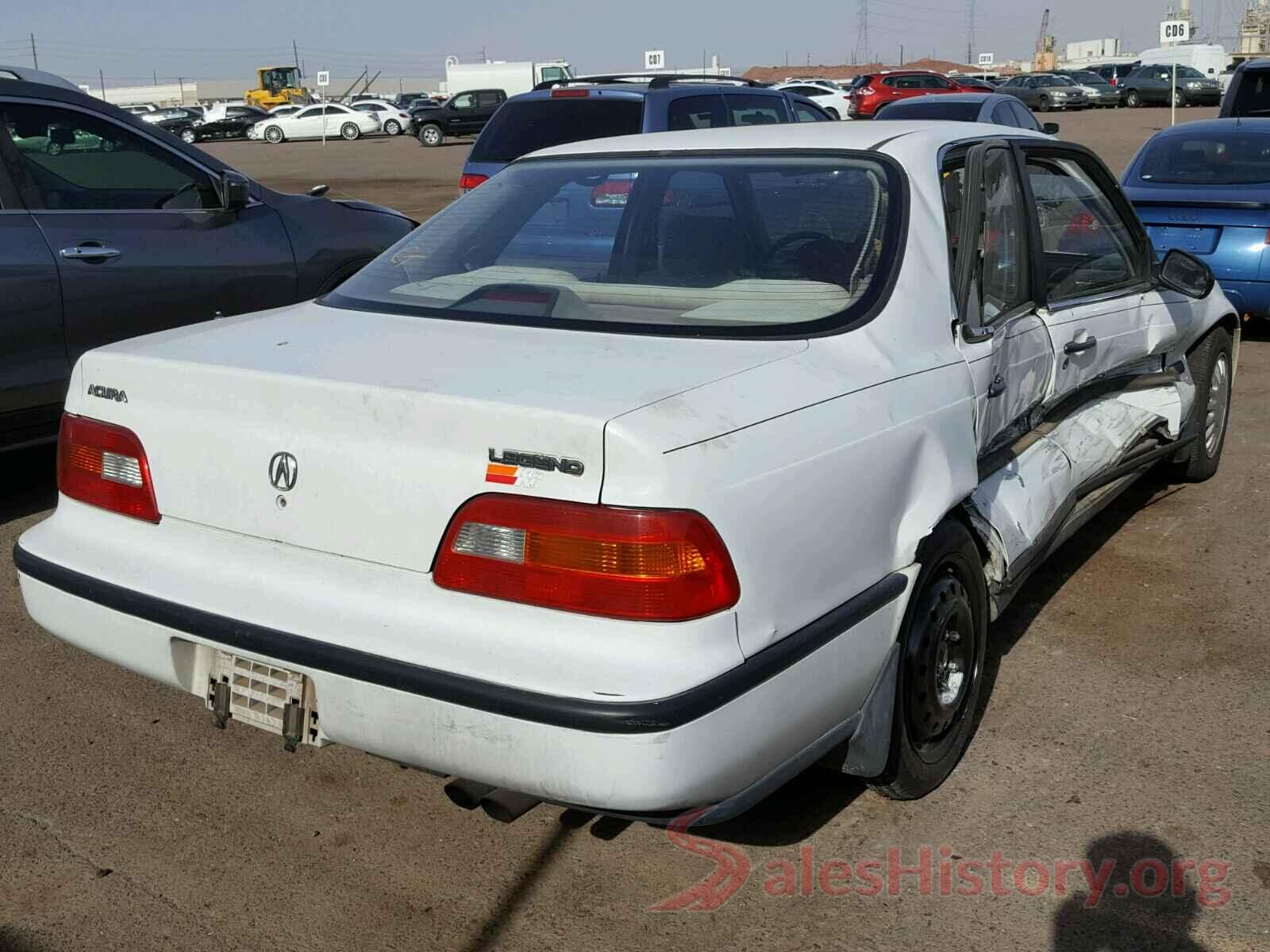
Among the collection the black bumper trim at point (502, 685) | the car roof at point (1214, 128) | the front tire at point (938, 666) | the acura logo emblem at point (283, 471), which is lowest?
the front tire at point (938, 666)

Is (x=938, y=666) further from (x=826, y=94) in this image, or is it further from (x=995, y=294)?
(x=826, y=94)

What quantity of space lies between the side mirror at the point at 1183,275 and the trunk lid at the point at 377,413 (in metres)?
2.56

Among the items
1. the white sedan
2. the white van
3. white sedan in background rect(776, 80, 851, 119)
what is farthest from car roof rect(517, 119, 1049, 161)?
the white van

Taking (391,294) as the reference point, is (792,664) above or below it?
below

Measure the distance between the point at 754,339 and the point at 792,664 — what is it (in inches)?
30.6

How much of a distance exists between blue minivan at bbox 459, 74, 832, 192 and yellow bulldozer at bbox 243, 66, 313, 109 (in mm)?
66791

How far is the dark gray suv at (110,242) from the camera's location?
5.27m

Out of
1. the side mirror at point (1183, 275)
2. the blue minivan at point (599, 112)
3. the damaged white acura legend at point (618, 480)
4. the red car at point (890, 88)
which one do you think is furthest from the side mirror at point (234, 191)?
the red car at point (890, 88)

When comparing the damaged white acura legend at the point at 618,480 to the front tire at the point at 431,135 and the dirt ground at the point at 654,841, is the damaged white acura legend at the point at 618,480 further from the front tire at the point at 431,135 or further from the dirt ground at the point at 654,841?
the front tire at the point at 431,135

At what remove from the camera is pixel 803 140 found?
11.8 ft

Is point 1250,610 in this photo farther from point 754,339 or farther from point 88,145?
point 88,145

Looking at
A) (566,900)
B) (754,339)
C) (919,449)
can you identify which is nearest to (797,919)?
(566,900)

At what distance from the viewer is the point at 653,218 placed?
368cm

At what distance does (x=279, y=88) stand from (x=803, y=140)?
76829 millimetres
